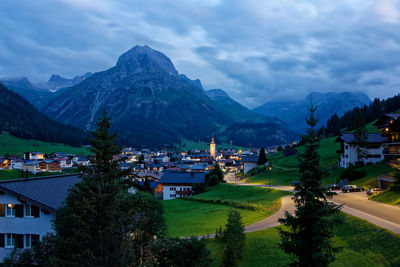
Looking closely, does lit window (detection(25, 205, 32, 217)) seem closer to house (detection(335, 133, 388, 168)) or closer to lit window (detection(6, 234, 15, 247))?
lit window (detection(6, 234, 15, 247))

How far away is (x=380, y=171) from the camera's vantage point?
61781 mm

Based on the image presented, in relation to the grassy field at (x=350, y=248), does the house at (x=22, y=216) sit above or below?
above

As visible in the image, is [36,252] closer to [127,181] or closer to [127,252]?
[127,181]

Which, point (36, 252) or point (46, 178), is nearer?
point (36, 252)

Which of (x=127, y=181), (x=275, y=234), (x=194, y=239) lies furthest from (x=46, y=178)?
(x=275, y=234)

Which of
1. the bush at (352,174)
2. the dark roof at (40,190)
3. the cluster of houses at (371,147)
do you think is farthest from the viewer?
the cluster of houses at (371,147)

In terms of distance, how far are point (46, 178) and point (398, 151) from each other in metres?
73.9

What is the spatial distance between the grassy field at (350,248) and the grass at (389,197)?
12.3 m

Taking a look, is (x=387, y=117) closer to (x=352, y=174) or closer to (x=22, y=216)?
(x=352, y=174)

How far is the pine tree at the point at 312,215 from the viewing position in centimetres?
1584

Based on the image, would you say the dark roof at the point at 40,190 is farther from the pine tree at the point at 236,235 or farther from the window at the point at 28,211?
the pine tree at the point at 236,235

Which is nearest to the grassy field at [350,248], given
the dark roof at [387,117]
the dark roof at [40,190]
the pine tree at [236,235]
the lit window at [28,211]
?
the pine tree at [236,235]

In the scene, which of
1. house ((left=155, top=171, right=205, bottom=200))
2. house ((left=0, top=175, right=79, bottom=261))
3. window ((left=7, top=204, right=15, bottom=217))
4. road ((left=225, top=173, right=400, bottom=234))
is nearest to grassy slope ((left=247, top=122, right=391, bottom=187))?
road ((left=225, top=173, right=400, bottom=234))

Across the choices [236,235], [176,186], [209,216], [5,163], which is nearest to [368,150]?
[209,216]
